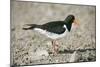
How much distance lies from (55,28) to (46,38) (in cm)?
18

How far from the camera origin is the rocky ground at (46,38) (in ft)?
7.04

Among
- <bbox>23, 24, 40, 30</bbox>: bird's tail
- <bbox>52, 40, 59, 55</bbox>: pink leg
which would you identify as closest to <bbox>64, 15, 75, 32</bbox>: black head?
<bbox>52, 40, 59, 55</bbox>: pink leg

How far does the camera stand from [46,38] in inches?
89.7

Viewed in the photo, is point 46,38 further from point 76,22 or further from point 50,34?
point 76,22

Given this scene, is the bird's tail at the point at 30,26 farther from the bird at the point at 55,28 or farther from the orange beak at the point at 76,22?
the orange beak at the point at 76,22

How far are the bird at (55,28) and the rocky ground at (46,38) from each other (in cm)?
4

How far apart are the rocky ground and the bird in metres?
0.04

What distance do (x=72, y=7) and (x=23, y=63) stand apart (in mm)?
946

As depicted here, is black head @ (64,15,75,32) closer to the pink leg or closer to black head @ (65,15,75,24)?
black head @ (65,15,75,24)

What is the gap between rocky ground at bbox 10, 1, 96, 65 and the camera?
2.15m

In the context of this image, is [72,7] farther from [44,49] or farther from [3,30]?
[3,30]

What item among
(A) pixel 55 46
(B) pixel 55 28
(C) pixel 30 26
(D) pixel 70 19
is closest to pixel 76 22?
(D) pixel 70 19

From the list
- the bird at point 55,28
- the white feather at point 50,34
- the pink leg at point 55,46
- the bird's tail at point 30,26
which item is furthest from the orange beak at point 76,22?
the bird's tail at point 30,26
